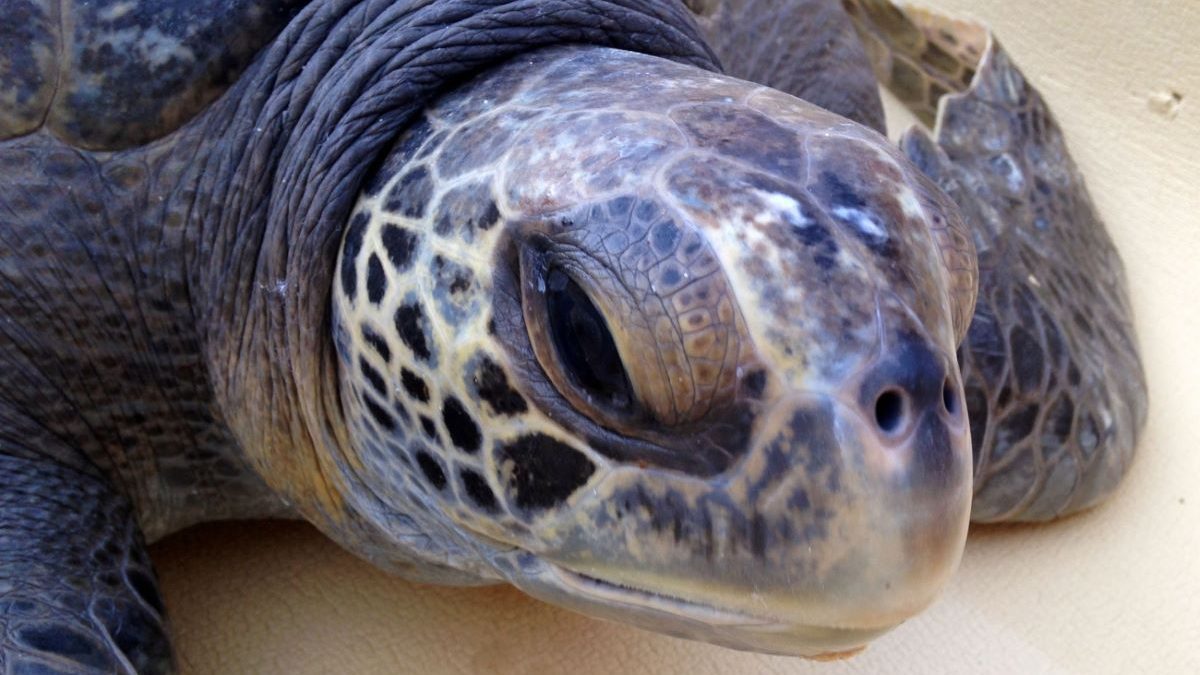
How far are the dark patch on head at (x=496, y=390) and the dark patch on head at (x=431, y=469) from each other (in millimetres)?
129

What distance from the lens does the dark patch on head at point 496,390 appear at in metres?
1.08

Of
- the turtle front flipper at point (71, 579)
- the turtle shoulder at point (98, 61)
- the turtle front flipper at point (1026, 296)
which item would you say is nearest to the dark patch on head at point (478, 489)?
the turtle front flipper at point (71, 579)

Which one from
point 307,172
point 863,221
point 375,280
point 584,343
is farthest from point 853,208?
point 307,172

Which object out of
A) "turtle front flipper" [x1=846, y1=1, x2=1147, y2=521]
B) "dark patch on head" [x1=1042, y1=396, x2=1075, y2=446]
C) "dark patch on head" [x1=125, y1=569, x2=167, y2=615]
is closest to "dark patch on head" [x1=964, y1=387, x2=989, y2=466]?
"turtle front flipper" [x1=846, y1=1, x2=1147, y2=521]

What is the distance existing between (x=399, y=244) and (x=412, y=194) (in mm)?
57

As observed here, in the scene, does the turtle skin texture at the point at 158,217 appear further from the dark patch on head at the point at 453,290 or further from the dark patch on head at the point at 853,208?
the dark patch on head at the point at 853,208

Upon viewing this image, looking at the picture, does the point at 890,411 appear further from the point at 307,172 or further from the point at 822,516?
the point at 307,172

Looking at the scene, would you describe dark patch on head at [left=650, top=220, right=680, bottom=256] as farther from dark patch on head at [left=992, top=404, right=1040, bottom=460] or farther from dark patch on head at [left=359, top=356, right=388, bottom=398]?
dark patch on head at [left=992, top=404, right=1040, bottom=460]

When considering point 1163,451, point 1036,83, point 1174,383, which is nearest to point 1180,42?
point 1036,83

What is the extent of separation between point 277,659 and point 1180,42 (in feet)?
7.19

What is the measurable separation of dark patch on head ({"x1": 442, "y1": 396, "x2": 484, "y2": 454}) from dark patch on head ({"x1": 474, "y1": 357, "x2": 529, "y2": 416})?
0.11 ft

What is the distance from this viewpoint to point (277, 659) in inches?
62.7

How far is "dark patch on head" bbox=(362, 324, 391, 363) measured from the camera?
1209 mm

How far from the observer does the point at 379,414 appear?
1.26 meters
